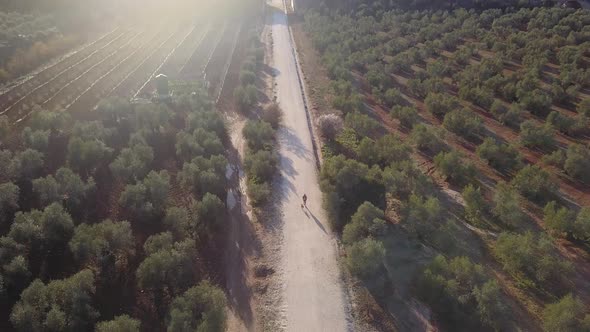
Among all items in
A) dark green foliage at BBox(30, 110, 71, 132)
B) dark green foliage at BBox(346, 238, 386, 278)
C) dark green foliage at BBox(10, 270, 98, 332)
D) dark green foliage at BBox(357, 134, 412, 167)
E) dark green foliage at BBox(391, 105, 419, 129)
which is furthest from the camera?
dark green foliage at BBox(391, 105, 419, 129)

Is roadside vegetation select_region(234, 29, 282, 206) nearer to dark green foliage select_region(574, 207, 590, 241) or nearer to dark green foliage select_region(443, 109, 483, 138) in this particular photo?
dark green foliage select_region(443, 109, 483, 138)

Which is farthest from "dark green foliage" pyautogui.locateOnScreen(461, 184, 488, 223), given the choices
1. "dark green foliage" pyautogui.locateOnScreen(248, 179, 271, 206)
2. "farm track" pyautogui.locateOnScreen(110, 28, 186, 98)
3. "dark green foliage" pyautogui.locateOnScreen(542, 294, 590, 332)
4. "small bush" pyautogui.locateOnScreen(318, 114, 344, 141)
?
"farm track" pyautogui.locateOnScreen(110, 28, 186, 98)

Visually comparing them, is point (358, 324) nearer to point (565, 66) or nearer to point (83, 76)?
point (83, 76)

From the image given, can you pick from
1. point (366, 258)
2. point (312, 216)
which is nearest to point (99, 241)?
point (312, 216)

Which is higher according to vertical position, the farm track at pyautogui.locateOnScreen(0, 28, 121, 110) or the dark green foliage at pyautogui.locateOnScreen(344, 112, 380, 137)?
the dark green foliage at pyautogui.locateOnScreen(344, 112, 380, 137)

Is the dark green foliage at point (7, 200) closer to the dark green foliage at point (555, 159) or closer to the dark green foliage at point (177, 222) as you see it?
the dark green foliage at point (177, 222)
